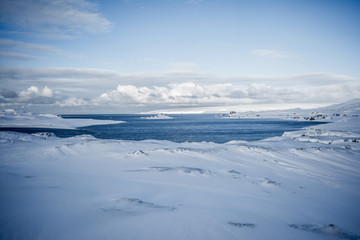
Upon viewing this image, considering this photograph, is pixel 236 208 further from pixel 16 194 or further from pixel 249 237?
pixel 16 194

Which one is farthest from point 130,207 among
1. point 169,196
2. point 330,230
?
point 330,230

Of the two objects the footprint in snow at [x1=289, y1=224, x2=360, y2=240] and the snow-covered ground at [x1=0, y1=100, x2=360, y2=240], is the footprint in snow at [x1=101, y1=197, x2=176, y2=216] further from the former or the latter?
the footprint in snow at [x1=289, y1=224, x2=360, y2=240]

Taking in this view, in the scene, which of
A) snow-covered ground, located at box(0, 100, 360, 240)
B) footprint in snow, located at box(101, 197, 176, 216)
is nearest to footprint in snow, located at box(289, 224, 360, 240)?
snow-covered ground, located at box(0, 100, 360, 240)

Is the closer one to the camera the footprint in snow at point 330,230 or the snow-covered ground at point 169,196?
the snow-covered ground at point 169,196

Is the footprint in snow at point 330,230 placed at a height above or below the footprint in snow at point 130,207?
below

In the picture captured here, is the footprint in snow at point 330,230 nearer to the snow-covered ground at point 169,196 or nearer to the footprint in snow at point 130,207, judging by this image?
the snow-covered ground at point 169,196

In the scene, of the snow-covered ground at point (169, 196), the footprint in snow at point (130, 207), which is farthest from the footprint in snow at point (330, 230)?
the footprint in snow at point (130, 207)

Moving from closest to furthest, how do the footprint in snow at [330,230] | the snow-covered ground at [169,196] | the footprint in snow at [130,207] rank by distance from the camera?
1. the snow-covered ground at [169,196]
2. the footprint in snow at [330,230]
3. the footprint in snow at [130,207]

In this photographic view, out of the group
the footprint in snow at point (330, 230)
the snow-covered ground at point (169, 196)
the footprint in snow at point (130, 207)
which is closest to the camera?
the snow-covered ground at point (169, 196)

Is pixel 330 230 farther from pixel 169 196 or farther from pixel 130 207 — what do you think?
pixel 130 207
